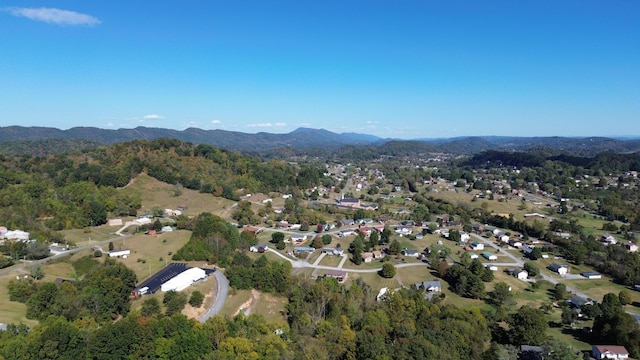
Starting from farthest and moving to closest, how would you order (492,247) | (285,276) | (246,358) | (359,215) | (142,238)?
(359,215) → (492,247) → (142,238) → (285,276) → (246,358)

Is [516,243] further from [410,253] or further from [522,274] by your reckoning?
[410,253]

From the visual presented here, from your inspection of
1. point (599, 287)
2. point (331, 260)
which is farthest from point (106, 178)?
point (599, 287)

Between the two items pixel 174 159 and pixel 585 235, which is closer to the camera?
pixel 585 235

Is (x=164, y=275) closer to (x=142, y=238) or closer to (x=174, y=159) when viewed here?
(x=142, y=238)

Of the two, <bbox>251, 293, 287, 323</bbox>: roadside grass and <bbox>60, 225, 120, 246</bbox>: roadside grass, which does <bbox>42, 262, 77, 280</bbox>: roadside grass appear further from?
<bbox>251, 293, 287, 323</bbox>: roadside grass

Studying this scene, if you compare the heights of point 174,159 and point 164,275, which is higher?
point 174,159

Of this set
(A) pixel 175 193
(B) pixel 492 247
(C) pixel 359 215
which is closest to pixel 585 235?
(B) pixel 492 247

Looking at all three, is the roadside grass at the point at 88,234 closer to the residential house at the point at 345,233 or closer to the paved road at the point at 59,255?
the paved road at the point at 59,255

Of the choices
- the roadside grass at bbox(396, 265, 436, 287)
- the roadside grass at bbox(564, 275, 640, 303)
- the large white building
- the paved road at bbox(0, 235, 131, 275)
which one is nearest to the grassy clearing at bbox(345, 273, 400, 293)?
the roadside grass at bbox(396, 265, 436, 287)
